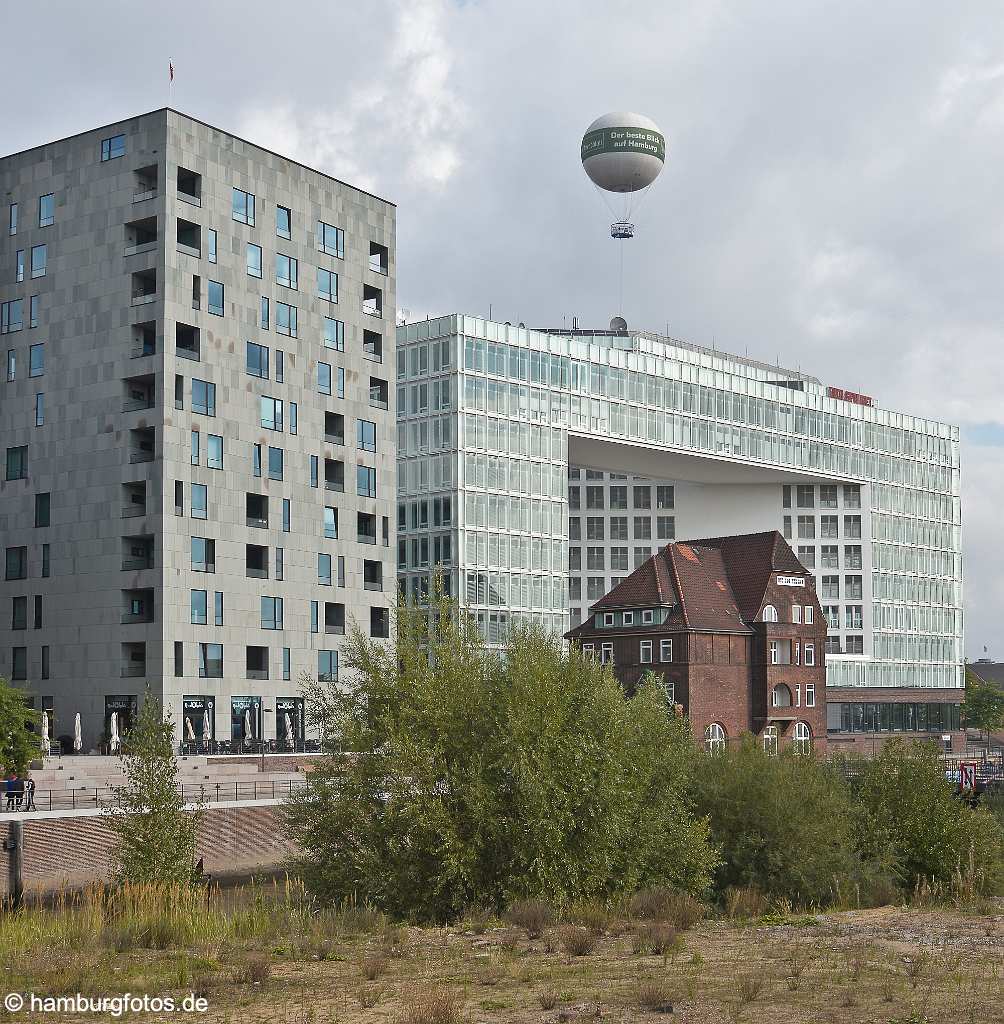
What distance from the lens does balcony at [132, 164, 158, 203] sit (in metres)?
79.8

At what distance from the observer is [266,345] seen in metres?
84.4

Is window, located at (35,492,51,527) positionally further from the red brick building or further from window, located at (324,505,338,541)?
the red brick building

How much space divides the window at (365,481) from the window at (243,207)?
16.6m

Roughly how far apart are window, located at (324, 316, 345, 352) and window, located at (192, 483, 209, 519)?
45.2ft

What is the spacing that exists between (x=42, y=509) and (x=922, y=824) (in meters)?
55.1

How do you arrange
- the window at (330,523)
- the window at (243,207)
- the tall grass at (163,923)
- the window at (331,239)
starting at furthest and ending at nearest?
the window at (331,239)
the window at (330,523)
the window at (243,207)
the tall grass at (163,923)

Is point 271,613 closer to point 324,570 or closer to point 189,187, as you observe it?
point 324,570

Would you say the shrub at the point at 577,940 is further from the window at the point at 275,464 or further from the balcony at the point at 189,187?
the balcony at the point at 189,187

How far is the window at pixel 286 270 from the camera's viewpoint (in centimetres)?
8590

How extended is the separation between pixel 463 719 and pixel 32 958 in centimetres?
1261

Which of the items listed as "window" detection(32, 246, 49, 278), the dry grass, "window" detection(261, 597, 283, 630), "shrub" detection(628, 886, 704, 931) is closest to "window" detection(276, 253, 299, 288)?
"window" detection(32, 246, 49, 278)

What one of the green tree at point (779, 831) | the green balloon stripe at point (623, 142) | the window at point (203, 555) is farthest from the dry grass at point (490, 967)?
the green balloon stripe at point (623, 142)

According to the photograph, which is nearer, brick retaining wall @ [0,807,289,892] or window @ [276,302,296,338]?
brick retaining wall @ [0,807,289,892]

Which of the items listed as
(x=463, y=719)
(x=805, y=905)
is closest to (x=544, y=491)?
(x=805, y=905)
